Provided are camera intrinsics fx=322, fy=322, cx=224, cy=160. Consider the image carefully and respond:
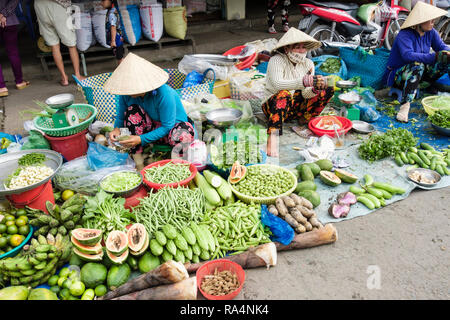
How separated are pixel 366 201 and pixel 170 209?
Result: 5.86 feet

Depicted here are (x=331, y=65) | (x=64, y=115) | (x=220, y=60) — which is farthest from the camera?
(x=331, y=65)

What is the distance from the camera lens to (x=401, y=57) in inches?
178

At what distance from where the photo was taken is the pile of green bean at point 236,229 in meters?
2.49

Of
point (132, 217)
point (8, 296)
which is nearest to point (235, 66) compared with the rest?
point (132, 217)

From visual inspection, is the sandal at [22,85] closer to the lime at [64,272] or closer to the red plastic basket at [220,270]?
the lime at [64,272]

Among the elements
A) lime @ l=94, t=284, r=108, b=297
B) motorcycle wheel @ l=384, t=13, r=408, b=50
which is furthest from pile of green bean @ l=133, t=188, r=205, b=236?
motorcycle wheel @ l=384, t=13, r=408, b=50

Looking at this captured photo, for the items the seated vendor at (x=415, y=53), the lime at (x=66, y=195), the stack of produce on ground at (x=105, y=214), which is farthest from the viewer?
the seated vendor at (x=415, y=53)

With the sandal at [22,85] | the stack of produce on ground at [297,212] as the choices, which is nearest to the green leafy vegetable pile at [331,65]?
the stack of produce on ground at [297,212]

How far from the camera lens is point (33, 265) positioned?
2162mm

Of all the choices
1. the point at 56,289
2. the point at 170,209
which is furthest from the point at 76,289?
the point at 170,209

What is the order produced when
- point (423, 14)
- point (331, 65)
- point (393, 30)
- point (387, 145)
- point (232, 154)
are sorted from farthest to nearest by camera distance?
point (393, 30) → point (331, 65) → point (423, 14) → point (387, 145) → point (232, 154)

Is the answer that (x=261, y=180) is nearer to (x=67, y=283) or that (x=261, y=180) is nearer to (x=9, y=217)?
(x=67, y=283)

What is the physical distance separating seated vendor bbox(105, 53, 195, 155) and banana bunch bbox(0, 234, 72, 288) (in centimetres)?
117

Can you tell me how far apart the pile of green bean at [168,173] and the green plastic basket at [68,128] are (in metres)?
0.96
